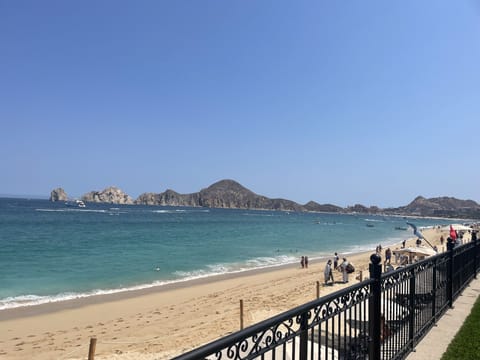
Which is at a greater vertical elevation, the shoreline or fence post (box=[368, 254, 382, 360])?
fence post (box=[368, 254, 382, 360])

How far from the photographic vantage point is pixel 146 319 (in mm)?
15516

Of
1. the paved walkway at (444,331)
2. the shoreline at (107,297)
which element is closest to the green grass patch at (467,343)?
the paved walkway at (444,331)

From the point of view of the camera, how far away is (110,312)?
16609 mm

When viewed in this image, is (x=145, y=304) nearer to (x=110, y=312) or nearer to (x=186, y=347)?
(x=110, y=312)

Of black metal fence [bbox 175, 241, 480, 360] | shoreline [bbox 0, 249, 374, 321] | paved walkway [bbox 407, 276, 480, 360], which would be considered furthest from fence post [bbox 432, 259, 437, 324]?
shoreline [bbox 0, 249, 374, 321]

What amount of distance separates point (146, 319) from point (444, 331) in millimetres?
11674

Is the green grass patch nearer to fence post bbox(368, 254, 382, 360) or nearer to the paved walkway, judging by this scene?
the paved walkway

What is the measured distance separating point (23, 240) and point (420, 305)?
47023 mm

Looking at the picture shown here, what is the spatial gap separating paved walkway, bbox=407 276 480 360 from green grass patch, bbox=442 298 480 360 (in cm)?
10

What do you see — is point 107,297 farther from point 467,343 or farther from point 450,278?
point 467,343

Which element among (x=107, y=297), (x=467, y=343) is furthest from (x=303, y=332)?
(x=107, y=297)

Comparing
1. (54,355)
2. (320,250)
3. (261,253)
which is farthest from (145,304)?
(320,250)

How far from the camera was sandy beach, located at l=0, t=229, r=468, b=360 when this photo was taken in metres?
12.0

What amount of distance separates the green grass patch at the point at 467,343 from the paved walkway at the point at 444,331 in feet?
0.32
